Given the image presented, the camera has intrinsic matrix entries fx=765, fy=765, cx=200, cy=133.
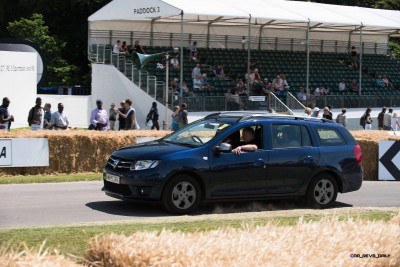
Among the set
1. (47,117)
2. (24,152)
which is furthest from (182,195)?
(47,117)

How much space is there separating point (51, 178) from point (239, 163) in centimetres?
578

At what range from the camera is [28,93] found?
32469mm

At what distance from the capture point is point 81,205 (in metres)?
13.1

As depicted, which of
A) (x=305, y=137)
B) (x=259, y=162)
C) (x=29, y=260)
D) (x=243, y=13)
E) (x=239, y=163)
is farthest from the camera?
(x=243, y=13)

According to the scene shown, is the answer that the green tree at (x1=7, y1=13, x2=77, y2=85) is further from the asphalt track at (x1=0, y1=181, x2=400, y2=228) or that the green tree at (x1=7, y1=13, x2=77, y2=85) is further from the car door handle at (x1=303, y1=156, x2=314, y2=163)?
the car door handle at (x1=303, y1=156, x2=314, y2=163)

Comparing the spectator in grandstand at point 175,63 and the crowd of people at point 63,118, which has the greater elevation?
the spectator in grandstand at point 175,63

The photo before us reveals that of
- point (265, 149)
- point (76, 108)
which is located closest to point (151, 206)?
point (265, 149)

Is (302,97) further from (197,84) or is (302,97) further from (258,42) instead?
(258,42)

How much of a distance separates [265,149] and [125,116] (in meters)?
10.5

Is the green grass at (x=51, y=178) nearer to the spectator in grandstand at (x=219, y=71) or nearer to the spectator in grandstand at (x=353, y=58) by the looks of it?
the spectator in grandstand at (x=219, y=71)

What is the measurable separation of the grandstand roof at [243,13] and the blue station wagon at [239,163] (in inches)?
662

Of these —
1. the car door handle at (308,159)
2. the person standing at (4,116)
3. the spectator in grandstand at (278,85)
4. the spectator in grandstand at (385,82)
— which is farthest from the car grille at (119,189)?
the spectator in grandstand at (385,82)

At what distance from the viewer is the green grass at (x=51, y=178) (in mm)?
16344

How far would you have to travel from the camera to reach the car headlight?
39.8ft
